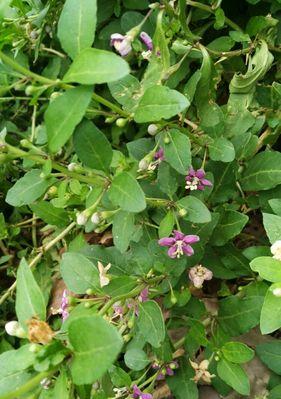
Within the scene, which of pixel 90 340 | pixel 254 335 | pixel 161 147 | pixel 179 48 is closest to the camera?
pixel 90 340

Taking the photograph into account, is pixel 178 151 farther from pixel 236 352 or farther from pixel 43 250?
pixel 43 250

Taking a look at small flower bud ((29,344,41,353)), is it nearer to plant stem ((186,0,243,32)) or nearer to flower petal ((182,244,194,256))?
flower petal ((182,244,194,256))

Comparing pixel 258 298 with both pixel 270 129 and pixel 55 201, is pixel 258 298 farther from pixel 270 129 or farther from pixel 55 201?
pixel 55 201

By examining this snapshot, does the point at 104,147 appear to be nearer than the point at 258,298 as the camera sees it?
Yes

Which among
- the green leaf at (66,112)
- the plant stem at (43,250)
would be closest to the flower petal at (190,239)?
the green leaf at (66,112)

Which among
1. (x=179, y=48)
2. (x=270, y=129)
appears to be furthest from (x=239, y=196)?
(x=179, y=48)

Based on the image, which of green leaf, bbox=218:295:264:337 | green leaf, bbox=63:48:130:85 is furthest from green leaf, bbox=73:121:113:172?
green leaf, bbox=218:295:264:337

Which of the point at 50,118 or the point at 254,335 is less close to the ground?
the point at 50,118
